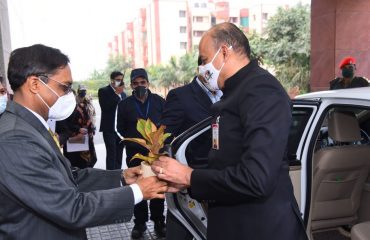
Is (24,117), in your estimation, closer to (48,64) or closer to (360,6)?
(48,64)

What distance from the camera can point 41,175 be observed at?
1.43 meters

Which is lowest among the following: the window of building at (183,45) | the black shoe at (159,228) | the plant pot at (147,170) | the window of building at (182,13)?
the black shoe at (159,228)

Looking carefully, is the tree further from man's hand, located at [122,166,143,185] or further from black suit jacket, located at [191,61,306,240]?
black suit jacket, located at [191,61,306,240]

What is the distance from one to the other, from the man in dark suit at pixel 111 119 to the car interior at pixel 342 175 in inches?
144

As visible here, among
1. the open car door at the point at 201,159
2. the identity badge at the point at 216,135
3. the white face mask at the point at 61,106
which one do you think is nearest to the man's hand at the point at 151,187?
the identity badge at the point at 216,135

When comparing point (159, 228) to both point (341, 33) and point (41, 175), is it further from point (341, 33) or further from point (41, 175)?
point (341, 33)

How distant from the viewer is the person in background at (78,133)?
5.45 metres

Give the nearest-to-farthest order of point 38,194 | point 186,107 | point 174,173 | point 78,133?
point 38,194
point 174,173
point 186,107
point 78,133

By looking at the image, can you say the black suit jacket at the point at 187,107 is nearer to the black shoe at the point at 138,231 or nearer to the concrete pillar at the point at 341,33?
Answer: the black shoe at the point at 138,231

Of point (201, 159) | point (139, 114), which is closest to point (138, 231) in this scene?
point (139, 114)

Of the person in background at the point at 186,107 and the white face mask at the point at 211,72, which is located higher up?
the white face mask at the point at 211,72

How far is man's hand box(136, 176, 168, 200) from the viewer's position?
177cm

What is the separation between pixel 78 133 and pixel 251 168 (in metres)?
4.58

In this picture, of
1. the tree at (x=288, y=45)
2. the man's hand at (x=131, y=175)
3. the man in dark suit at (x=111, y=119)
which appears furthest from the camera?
the tree at (x=288, y=45)
